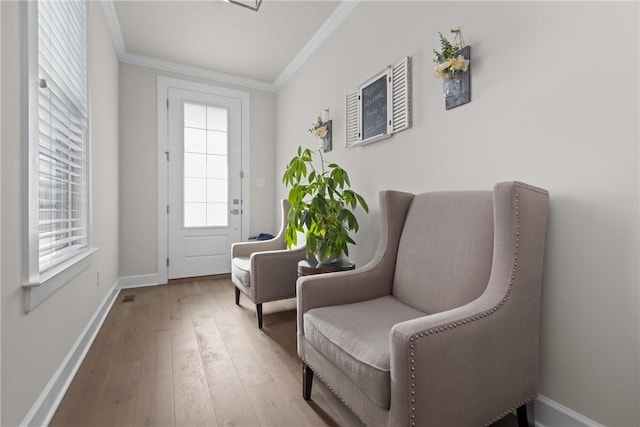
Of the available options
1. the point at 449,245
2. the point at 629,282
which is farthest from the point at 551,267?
the point at 449,245

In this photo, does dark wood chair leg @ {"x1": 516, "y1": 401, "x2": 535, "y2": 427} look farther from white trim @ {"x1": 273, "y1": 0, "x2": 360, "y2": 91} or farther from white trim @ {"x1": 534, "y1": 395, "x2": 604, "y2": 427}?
white trim @ {"x1": 273, "y1": 0, "x2": 360, "y2": 91}

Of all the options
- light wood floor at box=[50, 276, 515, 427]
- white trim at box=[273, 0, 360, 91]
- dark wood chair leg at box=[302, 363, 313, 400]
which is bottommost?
light wood floor at box=[50, 276, 515, 427]

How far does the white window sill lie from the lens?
116cm

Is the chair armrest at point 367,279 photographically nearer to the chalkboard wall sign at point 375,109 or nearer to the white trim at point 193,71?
the chalkboard wall sign at point 375,109

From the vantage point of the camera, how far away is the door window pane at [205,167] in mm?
3764

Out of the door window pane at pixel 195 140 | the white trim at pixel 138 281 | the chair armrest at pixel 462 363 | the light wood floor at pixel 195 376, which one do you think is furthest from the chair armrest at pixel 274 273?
the door window pane at pixel 195 140

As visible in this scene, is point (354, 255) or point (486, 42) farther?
point (354, 255)

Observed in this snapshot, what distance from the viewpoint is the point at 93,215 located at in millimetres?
2143

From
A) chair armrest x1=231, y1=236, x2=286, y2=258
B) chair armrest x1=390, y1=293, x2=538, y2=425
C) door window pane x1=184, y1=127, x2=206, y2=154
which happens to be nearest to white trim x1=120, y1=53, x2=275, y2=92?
door window pane x1=184, y1=127, x2=206, y2=154

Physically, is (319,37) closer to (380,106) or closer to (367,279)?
(380,106)

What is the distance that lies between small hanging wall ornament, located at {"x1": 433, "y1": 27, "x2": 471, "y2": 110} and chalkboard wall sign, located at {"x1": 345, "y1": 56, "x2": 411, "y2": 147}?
333mm

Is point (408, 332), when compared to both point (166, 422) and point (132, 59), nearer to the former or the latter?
point (166, 422)

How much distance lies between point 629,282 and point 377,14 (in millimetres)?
2181

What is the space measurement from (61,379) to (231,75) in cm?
358
